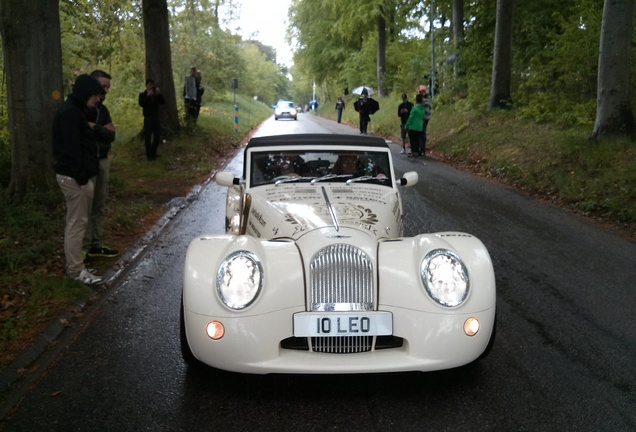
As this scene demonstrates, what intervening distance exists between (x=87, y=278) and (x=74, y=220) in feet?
1.91

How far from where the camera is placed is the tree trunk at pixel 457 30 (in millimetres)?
21797

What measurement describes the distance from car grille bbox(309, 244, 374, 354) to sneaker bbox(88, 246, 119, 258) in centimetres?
387

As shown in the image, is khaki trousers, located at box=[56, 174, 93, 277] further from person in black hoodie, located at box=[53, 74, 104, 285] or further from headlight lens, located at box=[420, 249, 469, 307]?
headlight lens, located at box=[420, 249, 469, 307]

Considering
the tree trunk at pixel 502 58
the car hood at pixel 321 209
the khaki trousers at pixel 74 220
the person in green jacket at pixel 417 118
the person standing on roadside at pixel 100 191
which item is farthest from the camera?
the tree trunk at pixel 502 58

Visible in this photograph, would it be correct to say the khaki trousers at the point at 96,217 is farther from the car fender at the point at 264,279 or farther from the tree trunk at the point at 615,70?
the tree trunk at the point at 615,70

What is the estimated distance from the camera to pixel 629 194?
8.93 meters

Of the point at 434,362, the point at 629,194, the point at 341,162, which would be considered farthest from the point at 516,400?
the point at 629,194

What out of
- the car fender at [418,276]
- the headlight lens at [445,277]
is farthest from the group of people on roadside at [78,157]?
the headlight lens at [445,277]

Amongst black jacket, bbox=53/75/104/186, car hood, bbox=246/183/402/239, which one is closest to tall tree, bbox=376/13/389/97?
black jacket, bbox=53/75/104/186

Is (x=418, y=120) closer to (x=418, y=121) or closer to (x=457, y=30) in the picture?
(x=418, y=121)

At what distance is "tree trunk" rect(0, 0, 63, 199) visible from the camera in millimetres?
7262

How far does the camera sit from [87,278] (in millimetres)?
5516

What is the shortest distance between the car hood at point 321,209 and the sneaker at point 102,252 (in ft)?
7.94

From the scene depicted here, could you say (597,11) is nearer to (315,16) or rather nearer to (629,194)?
A: (629,194)
